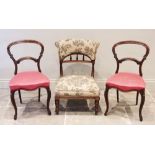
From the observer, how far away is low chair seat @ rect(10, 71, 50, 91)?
295cm

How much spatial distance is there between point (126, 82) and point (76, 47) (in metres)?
0.73

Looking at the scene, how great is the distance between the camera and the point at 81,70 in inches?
151

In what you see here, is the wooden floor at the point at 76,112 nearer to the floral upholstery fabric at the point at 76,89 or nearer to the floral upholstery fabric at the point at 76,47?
the floral upholstery fabric at the point at 76,89

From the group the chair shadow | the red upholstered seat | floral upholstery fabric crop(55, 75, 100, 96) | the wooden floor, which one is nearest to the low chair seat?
floral upholstery fabric crop(55, 75, 100, 96)

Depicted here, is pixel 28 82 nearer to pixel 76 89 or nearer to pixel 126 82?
pixel 76 89

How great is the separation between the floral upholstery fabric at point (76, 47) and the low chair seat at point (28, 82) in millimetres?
413

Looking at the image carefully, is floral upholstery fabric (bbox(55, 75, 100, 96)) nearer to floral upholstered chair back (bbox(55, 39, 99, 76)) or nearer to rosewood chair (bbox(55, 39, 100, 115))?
rosewood chair (bbox(55, 39, 100, 115))

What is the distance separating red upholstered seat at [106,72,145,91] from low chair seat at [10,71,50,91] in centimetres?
69

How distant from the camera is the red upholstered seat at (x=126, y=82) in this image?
2.94 metres

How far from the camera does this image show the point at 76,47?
3326mm
